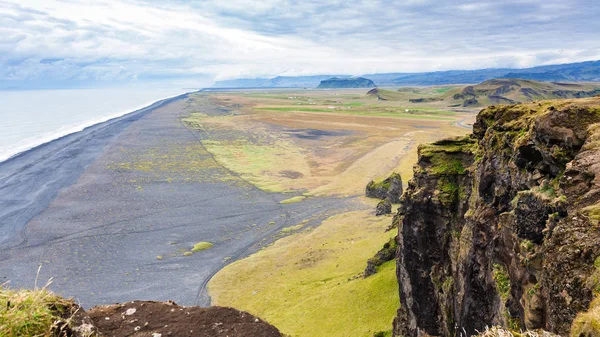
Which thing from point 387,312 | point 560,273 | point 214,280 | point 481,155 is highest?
point 481,155

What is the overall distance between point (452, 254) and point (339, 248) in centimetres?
3037

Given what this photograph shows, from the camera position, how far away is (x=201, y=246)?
61.2m

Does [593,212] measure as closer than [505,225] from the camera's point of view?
Yes

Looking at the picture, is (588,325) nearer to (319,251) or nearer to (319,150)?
(319,251)

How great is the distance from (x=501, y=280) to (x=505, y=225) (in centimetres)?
260

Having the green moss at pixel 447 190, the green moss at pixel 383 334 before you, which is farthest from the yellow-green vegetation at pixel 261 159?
the green moss at pixel 447 190

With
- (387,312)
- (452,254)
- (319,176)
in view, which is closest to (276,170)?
(319,176)

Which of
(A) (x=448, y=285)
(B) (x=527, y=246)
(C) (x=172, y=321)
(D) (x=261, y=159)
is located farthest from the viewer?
(D) (x=261, y=159)

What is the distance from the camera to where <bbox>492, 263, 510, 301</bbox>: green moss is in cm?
1886

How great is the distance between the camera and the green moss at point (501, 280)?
61.9ft

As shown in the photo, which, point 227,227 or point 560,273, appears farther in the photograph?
point 227,227

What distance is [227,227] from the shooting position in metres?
68.4

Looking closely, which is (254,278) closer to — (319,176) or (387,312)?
(387,312)

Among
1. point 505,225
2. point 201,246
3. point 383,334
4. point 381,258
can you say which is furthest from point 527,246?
point 201,246
